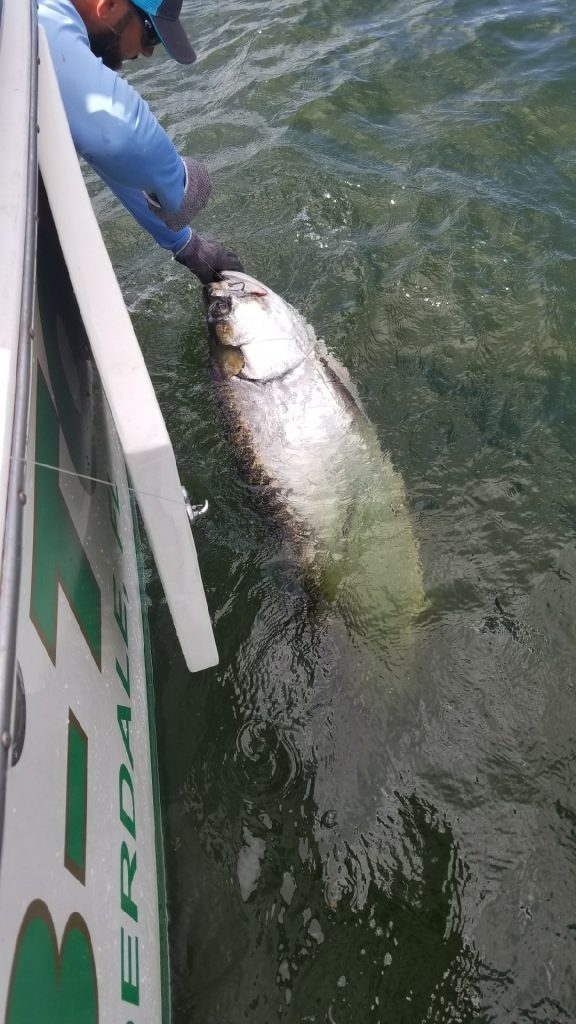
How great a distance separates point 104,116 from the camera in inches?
117

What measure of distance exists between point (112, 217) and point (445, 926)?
19.2 ft

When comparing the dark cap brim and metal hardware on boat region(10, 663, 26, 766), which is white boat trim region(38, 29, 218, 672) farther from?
the dark cap brim

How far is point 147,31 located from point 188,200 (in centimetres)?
78

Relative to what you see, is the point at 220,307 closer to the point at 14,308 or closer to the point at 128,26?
the point at 128,26

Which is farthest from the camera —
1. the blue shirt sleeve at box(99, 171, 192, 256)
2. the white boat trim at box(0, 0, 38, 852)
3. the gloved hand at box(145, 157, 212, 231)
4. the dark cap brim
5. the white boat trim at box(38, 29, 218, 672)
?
the blue shirt sleeve at box(99, 171, 192, 256)

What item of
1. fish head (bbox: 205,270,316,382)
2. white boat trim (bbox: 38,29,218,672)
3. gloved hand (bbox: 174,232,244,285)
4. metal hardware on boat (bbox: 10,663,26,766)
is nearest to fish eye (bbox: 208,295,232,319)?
fish head (bbox: 205,270,316,382)

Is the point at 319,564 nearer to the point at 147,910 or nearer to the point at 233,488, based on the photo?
the point at 233,488

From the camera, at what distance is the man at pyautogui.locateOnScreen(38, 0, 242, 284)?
286 centimetres

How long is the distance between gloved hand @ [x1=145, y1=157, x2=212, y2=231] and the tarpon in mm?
390

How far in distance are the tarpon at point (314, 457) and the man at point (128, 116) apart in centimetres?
42

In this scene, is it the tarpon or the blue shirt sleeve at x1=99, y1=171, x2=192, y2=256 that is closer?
the tarpon

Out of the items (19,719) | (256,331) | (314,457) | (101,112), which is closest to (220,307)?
(256,331)

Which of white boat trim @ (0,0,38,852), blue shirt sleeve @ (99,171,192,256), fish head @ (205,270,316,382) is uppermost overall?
white boat trim @ (0,0,38,852)

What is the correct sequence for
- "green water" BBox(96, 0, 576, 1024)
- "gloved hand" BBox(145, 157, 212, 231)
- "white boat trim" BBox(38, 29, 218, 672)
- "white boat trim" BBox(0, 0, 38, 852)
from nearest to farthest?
"white boat trim" BBox(0, 0, 38, 852), "white boat trim" BBox(38, 29, 218, 672), "green water" BBox(96, 0, 576, 1024), "gloved hand" BBox(145, 157, 212, 231)
